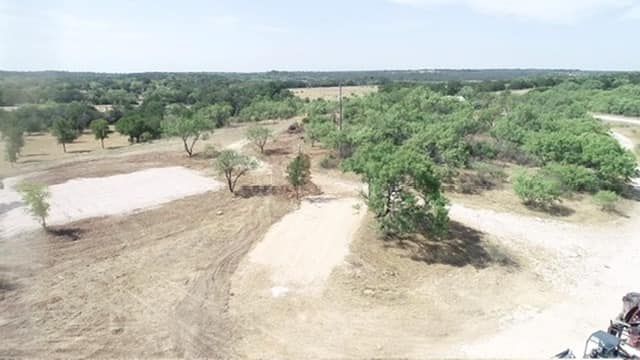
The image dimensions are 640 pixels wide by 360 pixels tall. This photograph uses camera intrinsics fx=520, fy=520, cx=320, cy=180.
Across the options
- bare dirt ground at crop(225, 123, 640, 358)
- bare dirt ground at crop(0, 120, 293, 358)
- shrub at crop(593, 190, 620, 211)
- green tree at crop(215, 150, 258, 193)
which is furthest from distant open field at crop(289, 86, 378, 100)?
bare dirt ground at crop(225, 123, 640, 358)

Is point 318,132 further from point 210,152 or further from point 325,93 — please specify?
point 325,93

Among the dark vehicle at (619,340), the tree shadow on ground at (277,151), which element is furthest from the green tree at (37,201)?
the dark vehicle at (619,340)

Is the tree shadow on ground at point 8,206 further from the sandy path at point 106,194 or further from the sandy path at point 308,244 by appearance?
the sandy path at point 308,244

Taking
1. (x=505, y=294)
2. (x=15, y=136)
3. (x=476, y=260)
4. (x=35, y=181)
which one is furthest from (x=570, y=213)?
(x=15, y=136)

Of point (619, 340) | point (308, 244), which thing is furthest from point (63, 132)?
point (619, 340)

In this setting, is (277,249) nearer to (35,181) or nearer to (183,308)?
(183,308)
